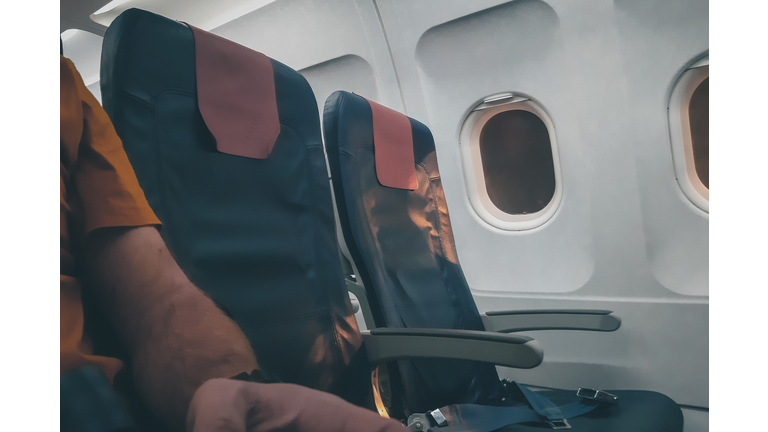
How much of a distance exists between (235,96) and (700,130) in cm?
174

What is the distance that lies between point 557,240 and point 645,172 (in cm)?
44

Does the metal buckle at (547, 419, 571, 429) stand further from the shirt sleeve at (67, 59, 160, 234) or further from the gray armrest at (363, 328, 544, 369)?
the shirt sleeve at (67, 59, 160, 234)

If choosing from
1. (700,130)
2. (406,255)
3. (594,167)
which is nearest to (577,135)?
(594,167)

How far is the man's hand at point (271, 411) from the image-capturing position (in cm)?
40

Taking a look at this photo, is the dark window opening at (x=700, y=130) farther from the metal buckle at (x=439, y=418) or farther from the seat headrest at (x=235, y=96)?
the seat headrest at (x=235, y=96)

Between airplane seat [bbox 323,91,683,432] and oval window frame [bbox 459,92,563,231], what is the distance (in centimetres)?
65

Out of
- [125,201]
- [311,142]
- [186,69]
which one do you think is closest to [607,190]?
[311,142]

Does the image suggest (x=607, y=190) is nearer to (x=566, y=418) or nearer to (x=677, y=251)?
(x=677, y=251)

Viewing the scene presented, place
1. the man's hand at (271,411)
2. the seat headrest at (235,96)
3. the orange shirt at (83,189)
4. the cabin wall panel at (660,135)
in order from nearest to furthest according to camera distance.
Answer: the man's hand at (271,411), the orange shirt at (83,189), the seat headrest at (235,96), the cabin wall panel at (660,135)

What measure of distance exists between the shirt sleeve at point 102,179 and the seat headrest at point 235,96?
0.25m

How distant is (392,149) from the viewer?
1.34 meters

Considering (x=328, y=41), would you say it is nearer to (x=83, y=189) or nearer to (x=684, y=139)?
(x=684, y=139)

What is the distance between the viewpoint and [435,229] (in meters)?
1.47

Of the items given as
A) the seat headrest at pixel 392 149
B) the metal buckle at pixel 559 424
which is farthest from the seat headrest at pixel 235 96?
the metal buckle at pixel 559 424
